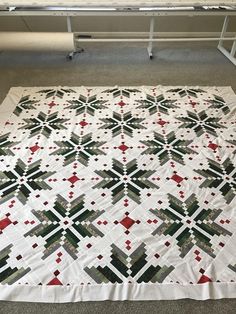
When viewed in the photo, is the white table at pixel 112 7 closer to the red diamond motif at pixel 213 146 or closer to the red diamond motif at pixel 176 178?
the red diamond motif at pixel 213 146

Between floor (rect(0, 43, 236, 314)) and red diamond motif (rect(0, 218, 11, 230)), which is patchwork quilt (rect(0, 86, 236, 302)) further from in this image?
floor (rect(0, 43, 236, 314))

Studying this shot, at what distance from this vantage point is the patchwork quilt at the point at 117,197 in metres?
1.30

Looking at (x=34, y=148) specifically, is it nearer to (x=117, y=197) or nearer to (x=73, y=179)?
(x=73, y=179)

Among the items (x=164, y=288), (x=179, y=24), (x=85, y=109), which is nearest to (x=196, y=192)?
(x=164, y=288)

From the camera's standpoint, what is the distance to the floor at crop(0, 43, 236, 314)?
2.79m

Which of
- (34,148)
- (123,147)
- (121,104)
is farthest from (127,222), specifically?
(121,104)

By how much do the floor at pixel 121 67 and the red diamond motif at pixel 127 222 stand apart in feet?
5.15

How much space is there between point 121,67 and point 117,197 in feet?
5.91

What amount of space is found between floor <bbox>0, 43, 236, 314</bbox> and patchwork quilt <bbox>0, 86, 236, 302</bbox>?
0.33 m

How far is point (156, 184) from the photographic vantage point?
1.73 metres

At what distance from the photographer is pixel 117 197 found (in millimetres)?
1654

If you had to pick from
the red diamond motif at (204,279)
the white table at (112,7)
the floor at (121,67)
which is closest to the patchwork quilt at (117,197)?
the red diamond motif at (204,279)

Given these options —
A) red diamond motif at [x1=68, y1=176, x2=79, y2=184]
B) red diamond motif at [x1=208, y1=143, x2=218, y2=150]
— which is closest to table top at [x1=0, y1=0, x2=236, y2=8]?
red diamond motif at [x1=208, y1=143, x2=218, y2=150]

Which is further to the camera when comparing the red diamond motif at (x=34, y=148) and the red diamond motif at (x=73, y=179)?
the red diamond motif at (x=34, y=148)
